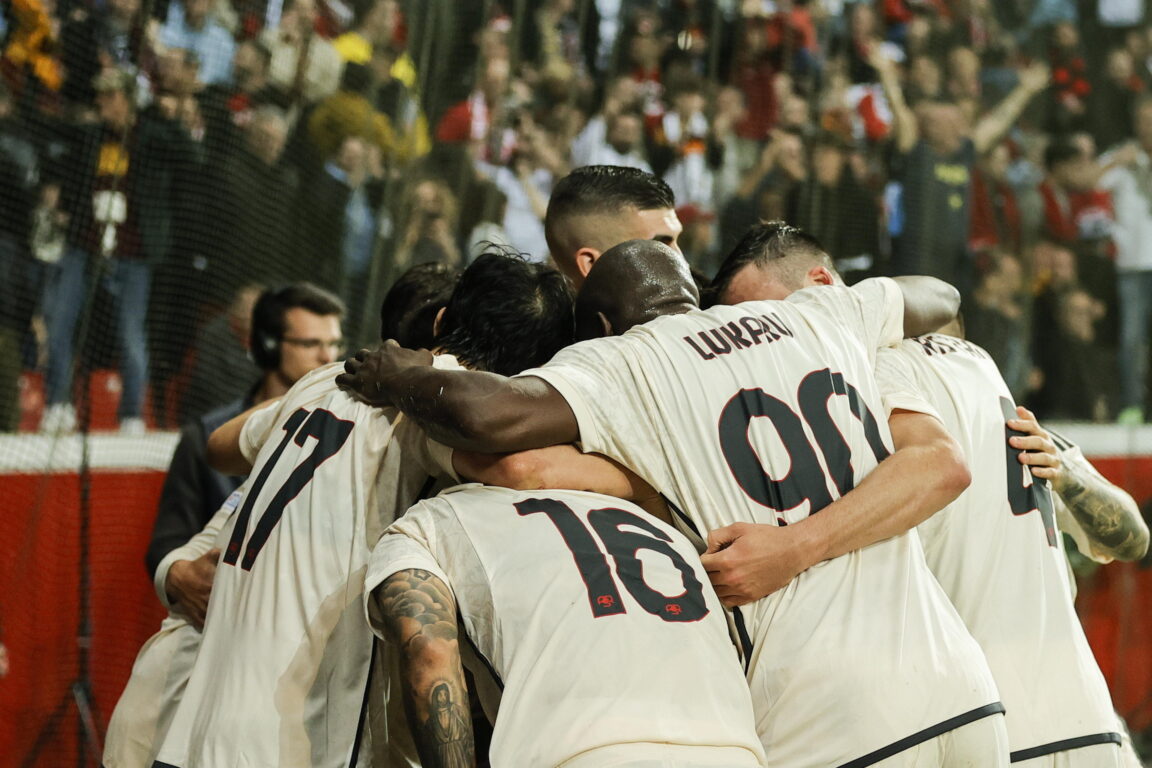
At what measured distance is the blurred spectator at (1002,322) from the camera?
806 cm

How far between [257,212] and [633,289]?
13.4 ft

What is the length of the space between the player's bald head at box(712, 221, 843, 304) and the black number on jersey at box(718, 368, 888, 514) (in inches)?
22.7

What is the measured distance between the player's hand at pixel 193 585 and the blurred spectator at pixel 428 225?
3705 mm

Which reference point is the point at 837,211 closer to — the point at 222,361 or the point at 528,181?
the point at 528,181

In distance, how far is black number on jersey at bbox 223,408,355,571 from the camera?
2.89 metres

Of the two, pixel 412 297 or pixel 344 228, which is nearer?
pixel 412 297

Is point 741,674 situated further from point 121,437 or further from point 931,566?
point 121,437

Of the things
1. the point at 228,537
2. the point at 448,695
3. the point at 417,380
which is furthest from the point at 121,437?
the point at 448,695

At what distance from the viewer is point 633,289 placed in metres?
3.05

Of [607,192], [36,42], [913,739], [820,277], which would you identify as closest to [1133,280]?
[607,192]

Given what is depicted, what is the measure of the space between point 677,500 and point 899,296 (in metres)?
0.89

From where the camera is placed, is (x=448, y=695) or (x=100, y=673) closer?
(x=448, y=695)

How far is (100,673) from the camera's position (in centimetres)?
550

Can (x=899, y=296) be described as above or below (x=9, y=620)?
above
